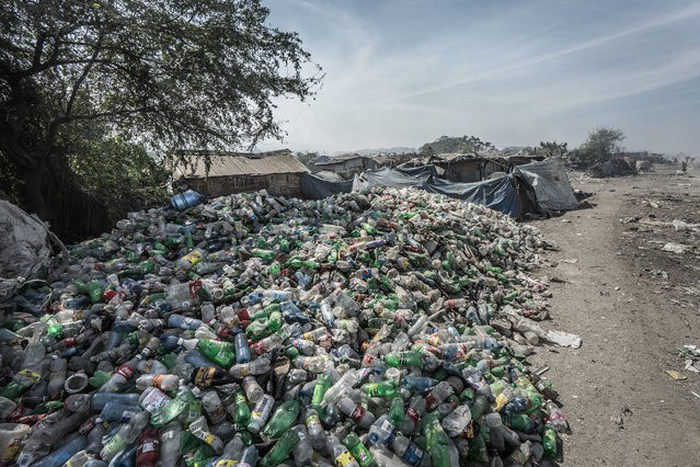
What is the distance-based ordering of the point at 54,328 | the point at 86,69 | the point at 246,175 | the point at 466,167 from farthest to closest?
the point at 466,167, the point at 246,175, the point at 86,69, the point at 54,328

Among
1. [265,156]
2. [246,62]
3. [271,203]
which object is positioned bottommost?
[271,203]

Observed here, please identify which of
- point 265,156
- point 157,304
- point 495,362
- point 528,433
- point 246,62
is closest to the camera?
point 528,433

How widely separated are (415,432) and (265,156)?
535 inches

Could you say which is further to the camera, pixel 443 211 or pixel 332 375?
pixel 443 211

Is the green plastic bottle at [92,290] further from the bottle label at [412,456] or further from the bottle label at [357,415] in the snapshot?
the bottle label at [412,456]

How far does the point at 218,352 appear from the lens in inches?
102

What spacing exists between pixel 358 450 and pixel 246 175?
11151 mm

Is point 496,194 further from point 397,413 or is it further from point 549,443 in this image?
point 397,413

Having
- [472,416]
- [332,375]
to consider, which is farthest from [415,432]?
[332,375]

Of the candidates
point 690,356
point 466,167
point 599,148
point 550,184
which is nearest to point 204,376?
point 690,356

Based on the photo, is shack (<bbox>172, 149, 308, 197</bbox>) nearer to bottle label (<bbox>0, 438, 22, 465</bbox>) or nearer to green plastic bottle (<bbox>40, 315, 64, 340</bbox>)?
green plastic bottle (<bbox>40, 315, 64, 340</bbox>)

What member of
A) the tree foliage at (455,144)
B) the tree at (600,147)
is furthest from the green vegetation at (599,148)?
the tree foliage at (455,144)

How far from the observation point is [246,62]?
6.14m

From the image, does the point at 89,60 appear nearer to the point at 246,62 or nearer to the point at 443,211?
the point at 246,62
